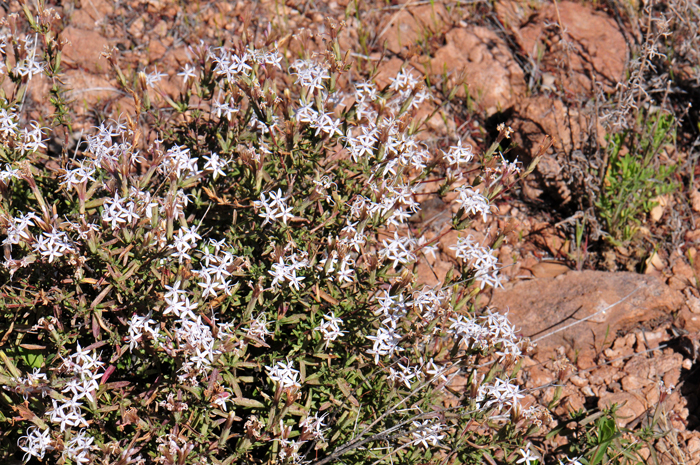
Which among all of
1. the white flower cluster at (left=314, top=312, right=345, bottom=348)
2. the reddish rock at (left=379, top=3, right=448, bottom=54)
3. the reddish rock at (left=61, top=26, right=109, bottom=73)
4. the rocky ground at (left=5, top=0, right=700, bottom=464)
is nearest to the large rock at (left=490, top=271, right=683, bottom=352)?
the rocky ground at (left=5, top=0, right=700, bottom=464)

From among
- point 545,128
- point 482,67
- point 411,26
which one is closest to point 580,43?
point 482,67

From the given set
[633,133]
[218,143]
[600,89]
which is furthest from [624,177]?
[218,143]

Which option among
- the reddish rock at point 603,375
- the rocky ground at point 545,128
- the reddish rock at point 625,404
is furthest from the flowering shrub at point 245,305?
the reddish rock at point 603,375

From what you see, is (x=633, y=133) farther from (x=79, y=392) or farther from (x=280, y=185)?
(x=79, y=392)

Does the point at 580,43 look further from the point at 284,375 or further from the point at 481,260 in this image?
the point at 284,375

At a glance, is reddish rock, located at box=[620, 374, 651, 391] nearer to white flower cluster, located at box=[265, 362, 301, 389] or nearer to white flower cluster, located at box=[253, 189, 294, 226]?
white flower cluster, located at box=[265, 362, 301, 389]

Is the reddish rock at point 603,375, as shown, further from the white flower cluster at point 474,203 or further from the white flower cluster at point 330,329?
the white flower cluster at point 330,329
